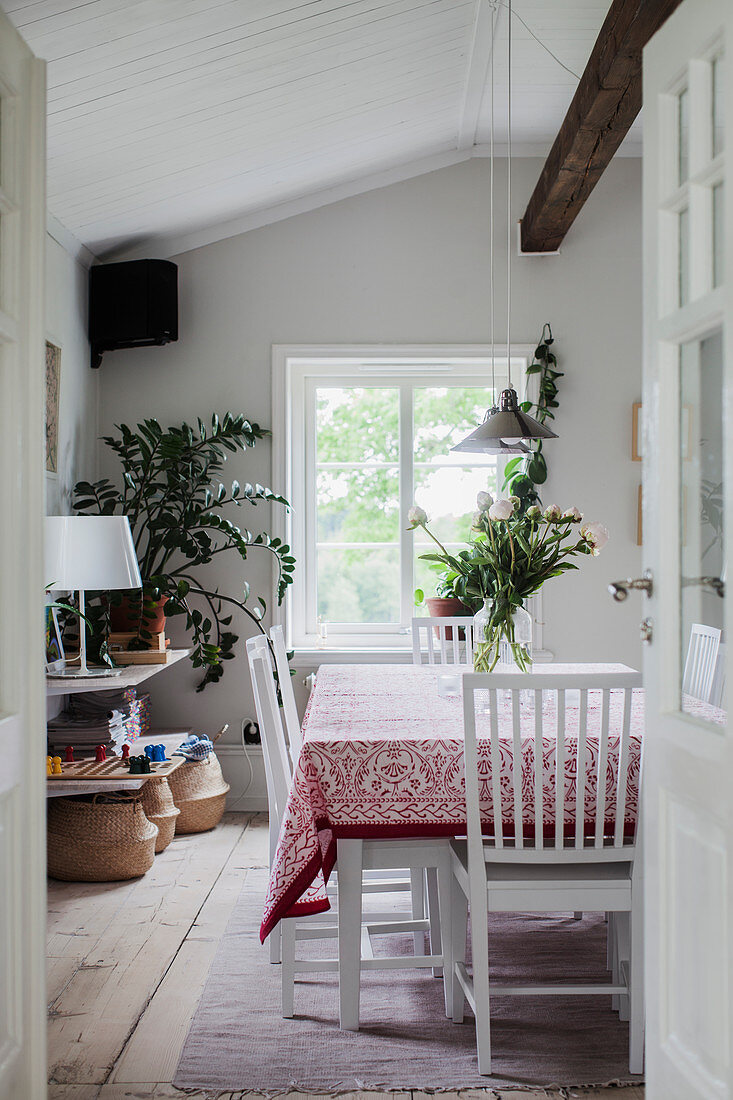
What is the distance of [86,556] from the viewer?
3314 millimetres

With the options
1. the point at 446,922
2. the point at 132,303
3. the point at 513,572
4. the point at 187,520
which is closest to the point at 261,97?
the point at 132,303

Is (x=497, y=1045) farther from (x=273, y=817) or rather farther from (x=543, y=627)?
(x=543, y=627)

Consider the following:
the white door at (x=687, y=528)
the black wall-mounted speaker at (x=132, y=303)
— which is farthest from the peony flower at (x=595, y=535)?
the black wall-mounted speaker at (x=132, y=303)

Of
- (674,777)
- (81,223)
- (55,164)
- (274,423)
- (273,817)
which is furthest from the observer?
(274,423)

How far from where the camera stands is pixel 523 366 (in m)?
4.60

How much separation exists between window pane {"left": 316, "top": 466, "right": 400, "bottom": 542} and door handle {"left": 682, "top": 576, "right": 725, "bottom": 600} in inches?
123

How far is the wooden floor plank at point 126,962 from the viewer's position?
7.29ft

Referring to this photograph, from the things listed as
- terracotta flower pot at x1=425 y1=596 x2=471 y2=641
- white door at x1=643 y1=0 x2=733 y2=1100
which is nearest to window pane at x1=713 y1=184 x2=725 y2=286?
white door at x1=643 y1=0 x2=733 y2=1100

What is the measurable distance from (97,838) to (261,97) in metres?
2.73

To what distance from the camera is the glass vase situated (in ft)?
9.16

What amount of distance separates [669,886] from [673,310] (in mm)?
1038

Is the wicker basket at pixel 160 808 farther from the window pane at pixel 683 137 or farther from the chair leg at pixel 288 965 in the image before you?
the window pane at pixel 683 137

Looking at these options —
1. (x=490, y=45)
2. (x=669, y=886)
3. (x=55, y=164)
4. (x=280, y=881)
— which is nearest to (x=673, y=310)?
(x=669, y=886)

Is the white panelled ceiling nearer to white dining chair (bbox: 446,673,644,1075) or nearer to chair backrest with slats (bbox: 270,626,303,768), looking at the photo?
chair backrest with slats (bbox: 270,626,303,768)
